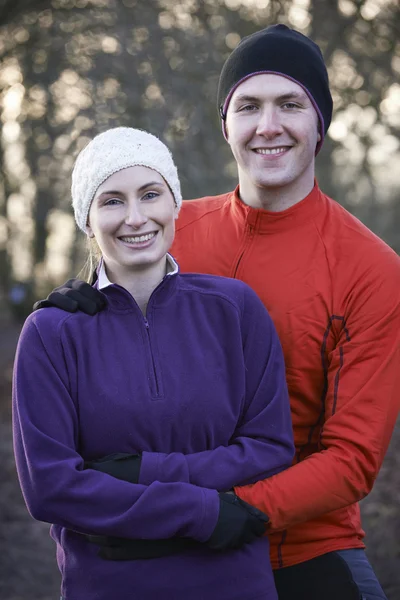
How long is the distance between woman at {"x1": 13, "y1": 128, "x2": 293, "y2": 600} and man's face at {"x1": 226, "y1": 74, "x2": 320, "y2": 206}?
46cm

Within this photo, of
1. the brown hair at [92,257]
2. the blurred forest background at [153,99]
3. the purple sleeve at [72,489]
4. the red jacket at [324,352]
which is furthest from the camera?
the blurred forest background at [153,99]

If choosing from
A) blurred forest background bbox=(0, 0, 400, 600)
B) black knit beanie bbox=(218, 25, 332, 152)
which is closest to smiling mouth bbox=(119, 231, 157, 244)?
black knit beanie bbox=(218, 25, 332, 152)

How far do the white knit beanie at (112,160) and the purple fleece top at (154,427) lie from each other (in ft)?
1.09

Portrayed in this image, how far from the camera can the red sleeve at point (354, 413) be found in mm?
2629

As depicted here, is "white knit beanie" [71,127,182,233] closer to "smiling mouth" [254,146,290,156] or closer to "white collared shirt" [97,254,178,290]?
"white collared shirt" [97,254,178,290]

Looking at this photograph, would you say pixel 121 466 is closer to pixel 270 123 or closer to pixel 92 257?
pixel 92 257

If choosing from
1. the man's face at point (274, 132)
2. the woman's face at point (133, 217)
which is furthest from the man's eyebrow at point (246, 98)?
the woman's face at point (133, 217)

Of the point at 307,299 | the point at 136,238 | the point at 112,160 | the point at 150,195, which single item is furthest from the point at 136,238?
the point at 307,299

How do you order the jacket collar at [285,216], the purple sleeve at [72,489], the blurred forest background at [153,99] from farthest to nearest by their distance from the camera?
1. the blurred forest background at [153,99]
2. the jacket collar at [285,216]
3. the purple sleeve at [72,489]

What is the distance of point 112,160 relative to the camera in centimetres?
258

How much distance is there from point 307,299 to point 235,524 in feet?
2.87

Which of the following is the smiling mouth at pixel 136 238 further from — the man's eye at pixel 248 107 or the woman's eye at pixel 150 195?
the man's eye at pixel 248 107

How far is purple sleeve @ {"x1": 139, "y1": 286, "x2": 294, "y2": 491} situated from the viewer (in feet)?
8.03

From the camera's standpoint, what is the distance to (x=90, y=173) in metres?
2.62
